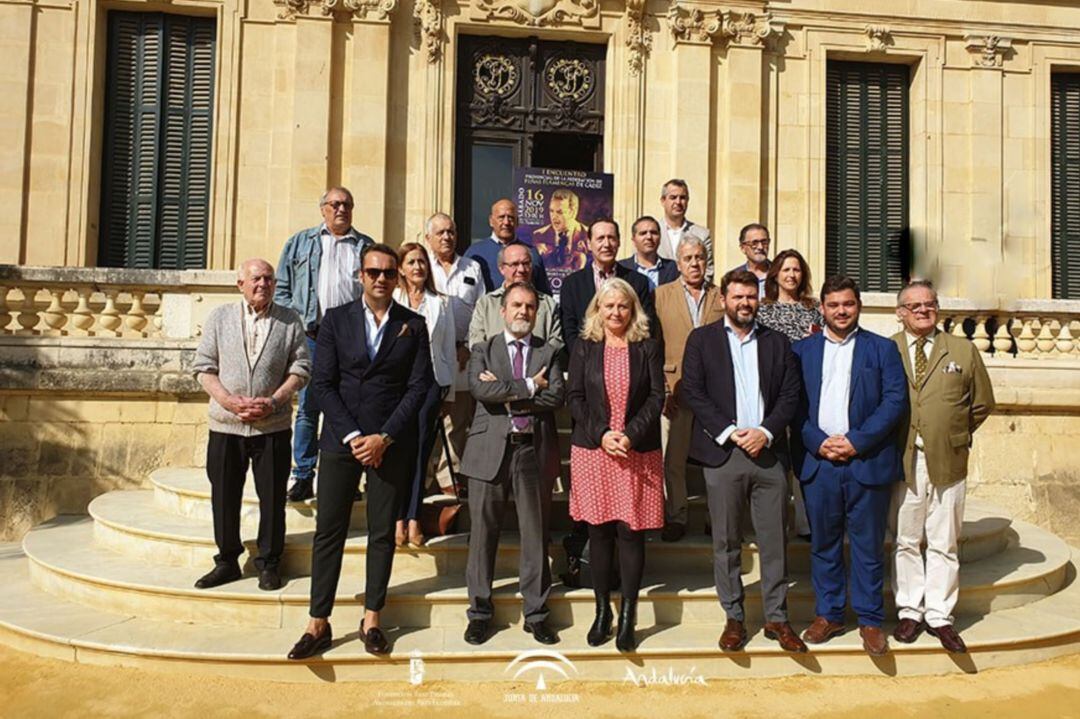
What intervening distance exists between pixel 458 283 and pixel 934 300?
10.3 feet

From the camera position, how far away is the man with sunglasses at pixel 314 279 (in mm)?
5297

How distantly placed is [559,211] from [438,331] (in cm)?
376

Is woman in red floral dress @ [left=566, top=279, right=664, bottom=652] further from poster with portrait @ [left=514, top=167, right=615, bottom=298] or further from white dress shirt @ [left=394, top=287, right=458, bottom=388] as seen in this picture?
poster with portrait @ [left=514, top=167, right=615, bottom=298]

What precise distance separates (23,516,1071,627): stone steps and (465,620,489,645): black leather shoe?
0.23m

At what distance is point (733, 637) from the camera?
423 centimetres

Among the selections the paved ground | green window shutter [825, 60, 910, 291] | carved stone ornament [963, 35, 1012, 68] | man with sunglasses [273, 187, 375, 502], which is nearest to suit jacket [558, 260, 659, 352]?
man with sunglasses [273, 187, 375, 502]

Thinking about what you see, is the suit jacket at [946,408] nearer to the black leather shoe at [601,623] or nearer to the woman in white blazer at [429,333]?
the black leather shoe at [601,623]

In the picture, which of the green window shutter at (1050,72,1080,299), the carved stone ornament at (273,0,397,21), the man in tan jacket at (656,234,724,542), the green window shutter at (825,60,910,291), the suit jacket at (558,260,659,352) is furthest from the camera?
the green window shutter at (1050,72,1080,299)

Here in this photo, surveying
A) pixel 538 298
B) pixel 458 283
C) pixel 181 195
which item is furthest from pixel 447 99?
pixel 538 298

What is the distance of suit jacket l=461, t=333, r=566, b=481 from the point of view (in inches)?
170

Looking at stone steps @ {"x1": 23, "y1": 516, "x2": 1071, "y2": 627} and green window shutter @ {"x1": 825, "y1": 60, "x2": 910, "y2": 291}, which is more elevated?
green window shutter @ {"x1": 825, "y1": 60, "x2": 910, "y2": 291}

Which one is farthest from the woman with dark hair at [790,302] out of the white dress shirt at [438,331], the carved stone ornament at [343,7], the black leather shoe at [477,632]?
the carved stone ornament at [343,7]

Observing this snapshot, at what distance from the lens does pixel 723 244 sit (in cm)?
962

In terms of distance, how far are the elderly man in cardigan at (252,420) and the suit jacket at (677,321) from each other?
2.37 meters
